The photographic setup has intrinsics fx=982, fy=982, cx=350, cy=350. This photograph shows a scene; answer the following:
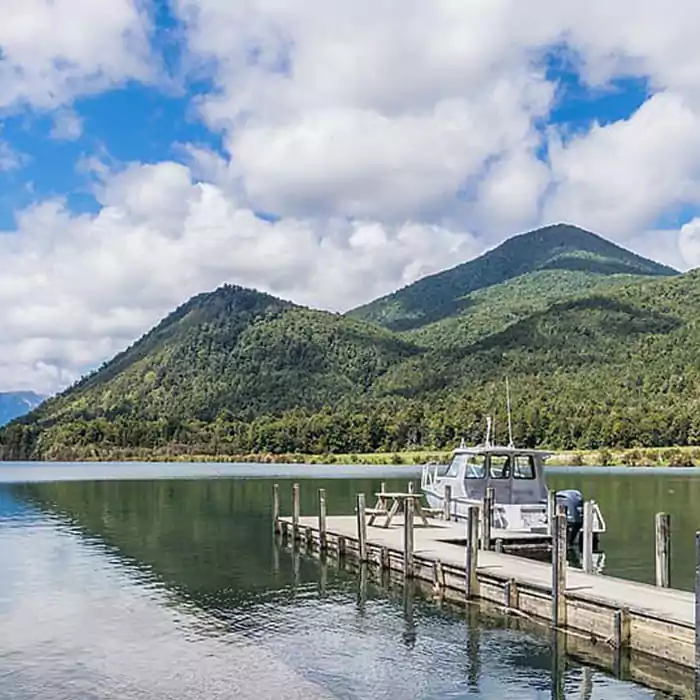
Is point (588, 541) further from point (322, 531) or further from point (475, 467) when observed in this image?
point (322, 531)

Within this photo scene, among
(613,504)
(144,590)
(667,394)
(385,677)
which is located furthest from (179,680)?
(667,394)

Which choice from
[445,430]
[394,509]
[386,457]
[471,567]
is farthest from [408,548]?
[445,430]

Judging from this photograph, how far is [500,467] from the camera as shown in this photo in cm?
3681

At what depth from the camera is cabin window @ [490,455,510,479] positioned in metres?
36.7

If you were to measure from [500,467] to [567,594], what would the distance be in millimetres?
15554

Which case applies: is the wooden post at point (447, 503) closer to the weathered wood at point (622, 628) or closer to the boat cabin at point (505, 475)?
the boat cabin at point (505, 475)

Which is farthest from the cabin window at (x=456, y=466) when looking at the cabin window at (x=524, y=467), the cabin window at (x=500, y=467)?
the cabin window at (x=524, y=467)

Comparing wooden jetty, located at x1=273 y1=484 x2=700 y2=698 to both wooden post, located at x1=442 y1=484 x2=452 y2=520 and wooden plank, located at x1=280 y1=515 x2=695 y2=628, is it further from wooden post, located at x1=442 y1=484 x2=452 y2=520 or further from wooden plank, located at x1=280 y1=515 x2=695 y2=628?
wooden post, located at x1=442 y1=484 x2=452 y2=520

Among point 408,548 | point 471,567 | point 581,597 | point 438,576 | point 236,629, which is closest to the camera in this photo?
point 581,597

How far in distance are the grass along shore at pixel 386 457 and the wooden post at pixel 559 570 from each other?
67.2m

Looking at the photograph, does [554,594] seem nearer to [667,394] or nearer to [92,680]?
[92,680]

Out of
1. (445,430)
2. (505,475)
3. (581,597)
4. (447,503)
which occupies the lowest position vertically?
(581,597)

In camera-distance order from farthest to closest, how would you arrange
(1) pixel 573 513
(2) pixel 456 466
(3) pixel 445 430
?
(3) pixel 445 430, (2) pixel 456 466, (1) pixel 573 513

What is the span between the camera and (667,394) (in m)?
161
